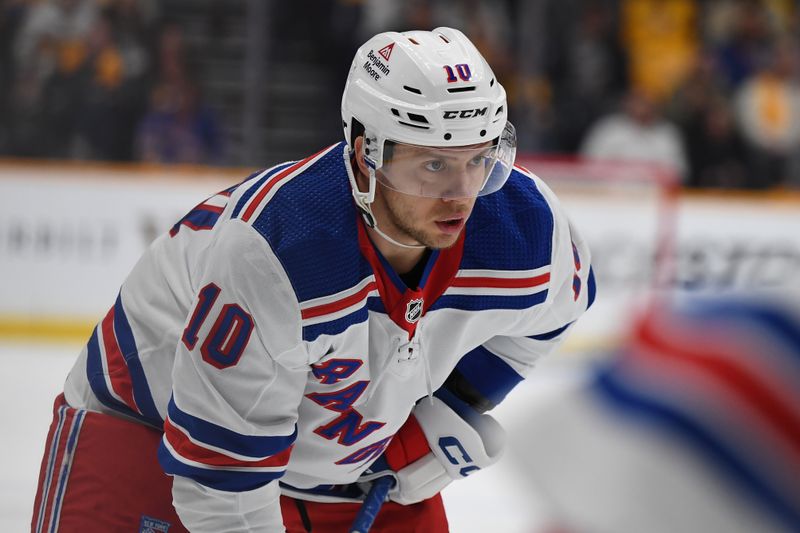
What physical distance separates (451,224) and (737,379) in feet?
3.61

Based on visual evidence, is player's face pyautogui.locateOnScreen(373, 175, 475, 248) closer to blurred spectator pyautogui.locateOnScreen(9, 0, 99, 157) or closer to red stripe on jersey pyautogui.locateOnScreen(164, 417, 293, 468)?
red stripe on jersey pyautogui.locateOnScreen(164, 417, 293, 468)

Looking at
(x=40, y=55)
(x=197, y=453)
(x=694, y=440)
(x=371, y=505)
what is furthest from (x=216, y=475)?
(x=40, y=55)

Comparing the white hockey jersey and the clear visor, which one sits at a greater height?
the clear visor

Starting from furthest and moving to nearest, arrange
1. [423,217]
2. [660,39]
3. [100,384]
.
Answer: [660,39]
[100,384]
[423,217]

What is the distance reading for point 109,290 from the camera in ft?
17.6

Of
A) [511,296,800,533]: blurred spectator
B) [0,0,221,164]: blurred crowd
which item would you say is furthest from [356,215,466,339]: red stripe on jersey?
[0,0,221,164]: blurred crowd

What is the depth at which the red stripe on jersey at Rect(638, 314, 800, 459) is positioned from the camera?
80 cm

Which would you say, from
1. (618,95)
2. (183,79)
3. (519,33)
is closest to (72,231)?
(183,79)

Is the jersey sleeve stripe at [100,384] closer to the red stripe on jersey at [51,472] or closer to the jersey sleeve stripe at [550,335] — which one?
the red stripe on jersey at [51,472]

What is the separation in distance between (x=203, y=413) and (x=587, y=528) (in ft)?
3.52

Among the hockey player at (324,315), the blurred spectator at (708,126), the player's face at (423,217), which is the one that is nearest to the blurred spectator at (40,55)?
the blurred spectator at (708,126)

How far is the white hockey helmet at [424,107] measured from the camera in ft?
6.03

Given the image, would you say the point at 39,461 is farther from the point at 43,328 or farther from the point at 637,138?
the point at 637,138

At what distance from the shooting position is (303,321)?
1.79 metres
